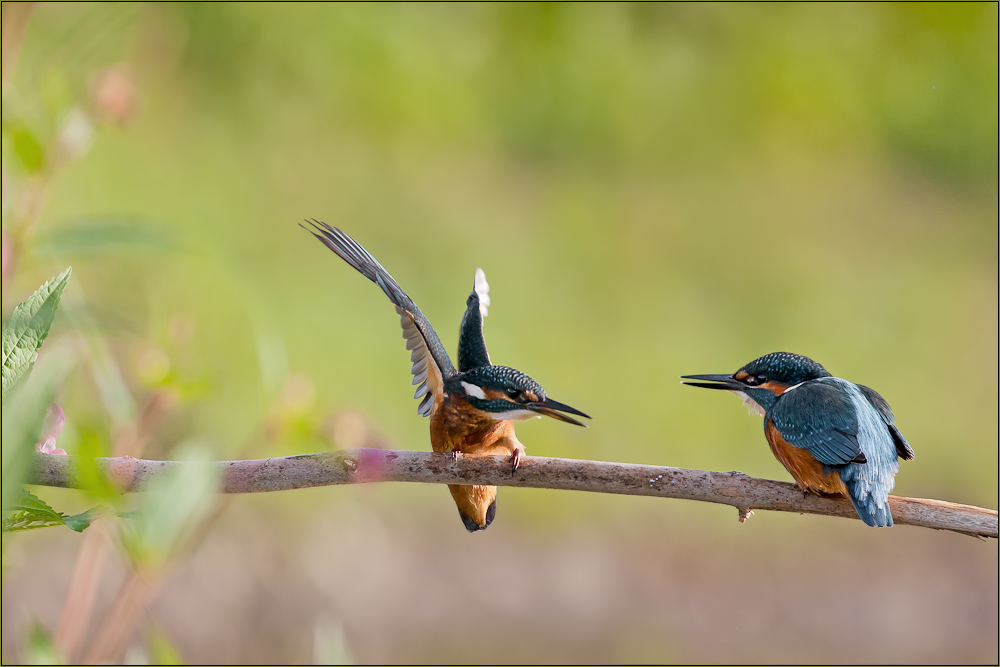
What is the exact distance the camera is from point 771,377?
3.21ft

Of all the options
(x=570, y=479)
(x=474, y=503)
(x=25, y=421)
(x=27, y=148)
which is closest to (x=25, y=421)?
(x=25, y=421)

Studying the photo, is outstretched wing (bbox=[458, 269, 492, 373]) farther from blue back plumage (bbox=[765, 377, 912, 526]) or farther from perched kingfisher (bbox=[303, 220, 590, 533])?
blue back plumage (bbox=[765, 377, 912, 526])

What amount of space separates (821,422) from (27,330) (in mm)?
730

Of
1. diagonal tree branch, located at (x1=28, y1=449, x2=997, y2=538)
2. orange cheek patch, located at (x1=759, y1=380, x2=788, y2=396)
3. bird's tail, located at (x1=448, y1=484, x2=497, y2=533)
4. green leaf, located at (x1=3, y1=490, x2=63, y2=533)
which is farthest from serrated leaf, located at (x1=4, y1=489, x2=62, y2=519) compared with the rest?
orange cheek patch, located at (x1=759, y1=380, x2=788, y2=396)

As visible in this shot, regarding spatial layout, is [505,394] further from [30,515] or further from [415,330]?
[30,515]

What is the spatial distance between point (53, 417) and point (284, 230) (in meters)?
2.67

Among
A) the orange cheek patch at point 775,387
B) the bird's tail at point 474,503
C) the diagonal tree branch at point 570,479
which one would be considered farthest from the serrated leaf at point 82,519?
the orange cheek patch at point 775,387

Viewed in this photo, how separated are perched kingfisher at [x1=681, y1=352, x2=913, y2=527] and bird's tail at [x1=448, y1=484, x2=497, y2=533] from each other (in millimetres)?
269

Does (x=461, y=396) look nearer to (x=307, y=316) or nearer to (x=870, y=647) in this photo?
(x=307, y=316)

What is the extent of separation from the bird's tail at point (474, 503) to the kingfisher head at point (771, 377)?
0.85ft

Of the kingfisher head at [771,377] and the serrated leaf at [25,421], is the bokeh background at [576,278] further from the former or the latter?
the serrated leaf at [25,421]

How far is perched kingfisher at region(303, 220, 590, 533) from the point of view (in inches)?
32.3

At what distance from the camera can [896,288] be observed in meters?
3.34

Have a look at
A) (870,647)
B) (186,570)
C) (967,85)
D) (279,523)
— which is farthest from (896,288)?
(186,570)
